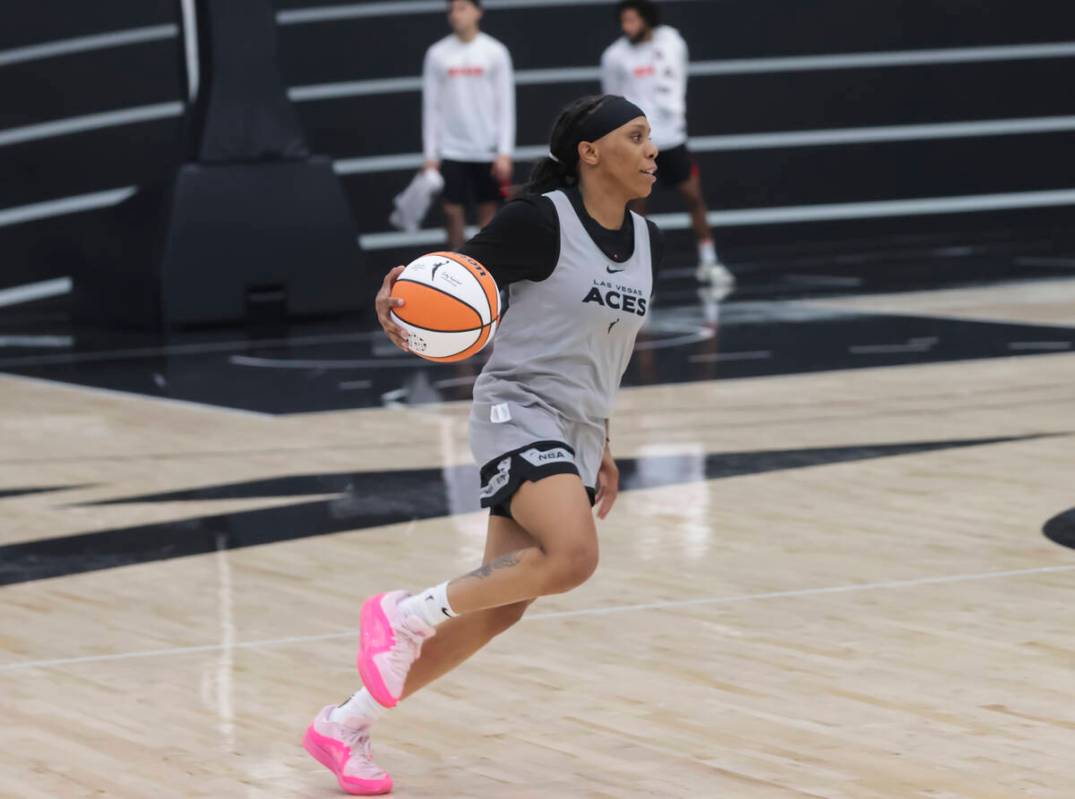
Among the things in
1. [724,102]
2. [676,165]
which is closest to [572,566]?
[676,165]

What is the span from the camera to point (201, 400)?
425 inches

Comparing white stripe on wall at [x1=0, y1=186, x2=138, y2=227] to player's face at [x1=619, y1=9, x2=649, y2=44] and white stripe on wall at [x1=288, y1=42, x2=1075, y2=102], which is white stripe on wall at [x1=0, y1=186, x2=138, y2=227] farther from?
player's face at [x1=619, y1=9, x2=649, y2=44]

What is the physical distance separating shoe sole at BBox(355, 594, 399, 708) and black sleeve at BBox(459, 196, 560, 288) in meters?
0.75

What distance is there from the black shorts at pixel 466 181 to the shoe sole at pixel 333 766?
10.00 m

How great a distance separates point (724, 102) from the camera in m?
18.8

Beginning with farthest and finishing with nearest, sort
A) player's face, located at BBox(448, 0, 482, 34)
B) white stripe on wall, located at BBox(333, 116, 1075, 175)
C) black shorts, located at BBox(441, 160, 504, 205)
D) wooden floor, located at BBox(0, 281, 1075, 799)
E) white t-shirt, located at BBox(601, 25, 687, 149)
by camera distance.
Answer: white stripe on wall, located at BBox(333, 116, 1075, 175) → white t-shirt, located at BBox(601, 25, 687, 149) → black shorts, located at BBox(441, 160, 504, 205) → player's face, located at BBox(448, 0, 482, 34) → wooden floor, located at BBox(0, 281, 1075, 799)

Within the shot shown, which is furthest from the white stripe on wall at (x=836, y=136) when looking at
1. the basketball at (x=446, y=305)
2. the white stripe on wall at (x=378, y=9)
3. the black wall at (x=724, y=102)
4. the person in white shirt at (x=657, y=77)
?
the basketball at (x=446, y=305)

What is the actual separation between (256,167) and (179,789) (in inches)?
377

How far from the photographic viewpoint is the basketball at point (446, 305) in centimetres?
449

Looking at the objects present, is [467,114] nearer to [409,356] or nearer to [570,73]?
[409,356]

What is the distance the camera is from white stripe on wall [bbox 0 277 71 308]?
15.8 meters

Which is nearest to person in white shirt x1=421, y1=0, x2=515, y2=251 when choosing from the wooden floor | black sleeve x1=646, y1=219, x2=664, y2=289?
the wooden floor

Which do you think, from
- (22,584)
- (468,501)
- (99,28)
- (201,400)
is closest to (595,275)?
(22,584)

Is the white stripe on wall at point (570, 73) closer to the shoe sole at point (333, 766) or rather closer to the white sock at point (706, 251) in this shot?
the white sock at point (706, 251)
